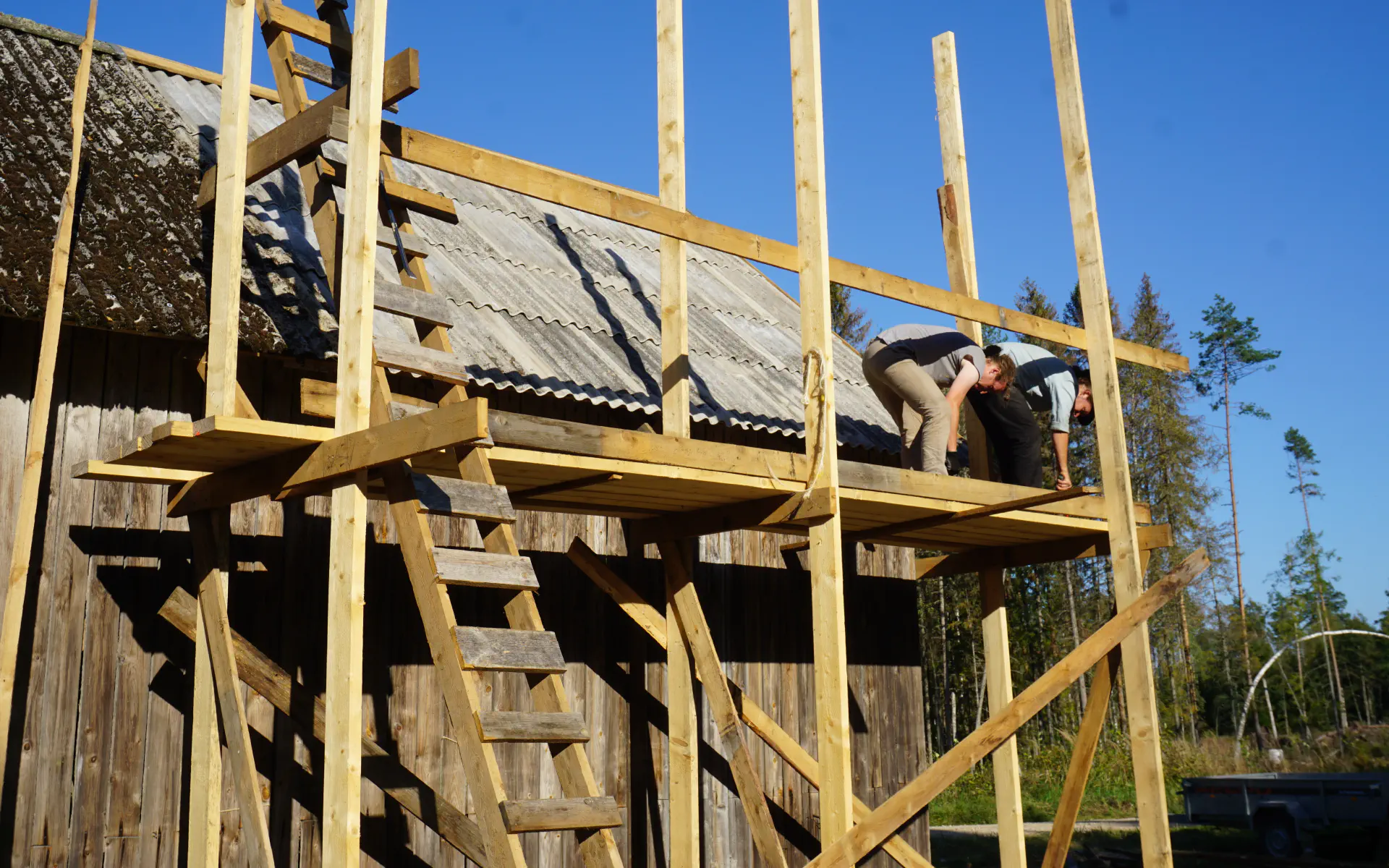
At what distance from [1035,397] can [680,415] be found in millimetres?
3562

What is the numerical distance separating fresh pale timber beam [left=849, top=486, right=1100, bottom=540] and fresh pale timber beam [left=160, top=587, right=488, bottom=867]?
335cm

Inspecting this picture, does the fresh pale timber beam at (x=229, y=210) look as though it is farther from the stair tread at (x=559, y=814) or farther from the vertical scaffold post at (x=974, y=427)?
the vertical scaffold post at (x=974, y=427)

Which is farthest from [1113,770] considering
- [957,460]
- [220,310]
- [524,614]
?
[220,310]

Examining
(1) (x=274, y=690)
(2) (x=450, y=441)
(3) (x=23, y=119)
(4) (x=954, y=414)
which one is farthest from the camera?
(4) (x=954, y=414)

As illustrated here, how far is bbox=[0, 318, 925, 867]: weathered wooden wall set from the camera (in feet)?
19.2

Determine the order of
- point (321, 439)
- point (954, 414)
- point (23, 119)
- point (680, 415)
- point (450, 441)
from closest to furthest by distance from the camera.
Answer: point (450, 441), point (321, 439), point (680, 415), point (23, 119), point (954, 414)

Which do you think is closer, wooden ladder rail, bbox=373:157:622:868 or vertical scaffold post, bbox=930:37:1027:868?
wooden ladder rail, bbox=373:157:622:868

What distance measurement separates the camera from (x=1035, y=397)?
9.12 meters

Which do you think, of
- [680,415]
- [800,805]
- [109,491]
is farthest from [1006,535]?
[109,491]

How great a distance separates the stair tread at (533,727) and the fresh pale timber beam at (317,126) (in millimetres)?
2572

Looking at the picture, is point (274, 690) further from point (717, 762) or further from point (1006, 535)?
point (1006, 535)

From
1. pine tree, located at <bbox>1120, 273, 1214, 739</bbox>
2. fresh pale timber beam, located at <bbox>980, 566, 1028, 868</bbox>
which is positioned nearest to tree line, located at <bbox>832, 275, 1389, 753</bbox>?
pine tree, located at <bbox>1120, 273, 1214, 739</bbox>

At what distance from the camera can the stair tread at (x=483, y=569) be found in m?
4.97

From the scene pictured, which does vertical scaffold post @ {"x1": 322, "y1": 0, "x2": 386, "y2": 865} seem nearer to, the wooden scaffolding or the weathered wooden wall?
the wooden scaffolding
